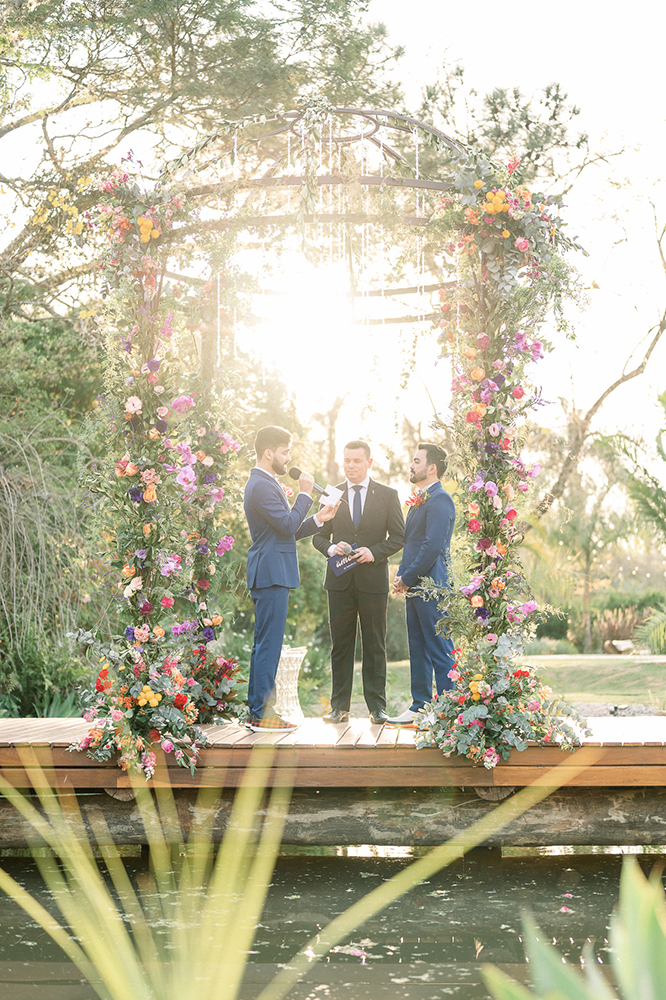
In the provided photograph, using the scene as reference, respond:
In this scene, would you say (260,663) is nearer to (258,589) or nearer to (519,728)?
(258,589)

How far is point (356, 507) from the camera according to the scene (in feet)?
19.6

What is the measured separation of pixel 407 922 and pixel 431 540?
85.4 inches

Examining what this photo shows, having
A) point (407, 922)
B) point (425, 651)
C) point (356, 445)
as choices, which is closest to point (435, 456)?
point (356, 445)

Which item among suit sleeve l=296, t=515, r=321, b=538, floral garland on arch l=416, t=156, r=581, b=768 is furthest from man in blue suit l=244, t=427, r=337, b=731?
floral garland on arch l=416, t=156, r=581, b=768

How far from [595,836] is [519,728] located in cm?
79

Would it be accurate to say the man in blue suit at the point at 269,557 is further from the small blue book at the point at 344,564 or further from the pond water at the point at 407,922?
the pond water at the point at 407,922

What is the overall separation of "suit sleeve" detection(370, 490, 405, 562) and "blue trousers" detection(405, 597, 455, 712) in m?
0.33

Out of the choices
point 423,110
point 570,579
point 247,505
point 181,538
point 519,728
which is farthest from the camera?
point 570,579

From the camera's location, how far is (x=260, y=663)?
5.54 meters

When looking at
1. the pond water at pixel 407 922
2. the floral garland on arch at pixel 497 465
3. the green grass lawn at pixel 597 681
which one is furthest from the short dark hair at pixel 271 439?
the green grass lawn at pixel 597 681

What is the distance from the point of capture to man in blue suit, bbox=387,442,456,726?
5750mm

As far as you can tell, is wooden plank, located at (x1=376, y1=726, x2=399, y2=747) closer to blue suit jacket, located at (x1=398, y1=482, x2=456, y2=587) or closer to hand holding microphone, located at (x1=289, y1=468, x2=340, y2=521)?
blue suit jacket, located at (x1=398, y1=482, x2=456, y2=587)

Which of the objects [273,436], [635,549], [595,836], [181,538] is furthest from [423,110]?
[635,549]

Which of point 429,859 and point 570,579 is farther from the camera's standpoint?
point 570,579
